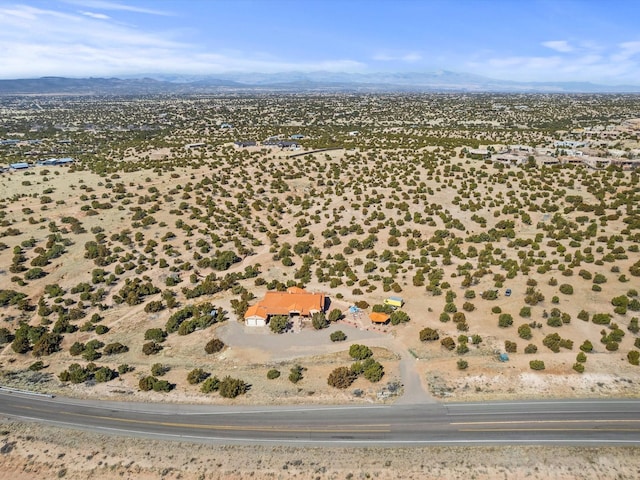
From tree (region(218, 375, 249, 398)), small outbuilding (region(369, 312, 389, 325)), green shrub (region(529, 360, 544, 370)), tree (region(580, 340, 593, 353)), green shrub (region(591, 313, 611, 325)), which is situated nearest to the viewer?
tree (region(218, 375, 249, 398))

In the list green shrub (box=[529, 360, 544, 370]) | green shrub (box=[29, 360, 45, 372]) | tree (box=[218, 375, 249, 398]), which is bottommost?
green shrub (box=[29, 360, 45, 372])

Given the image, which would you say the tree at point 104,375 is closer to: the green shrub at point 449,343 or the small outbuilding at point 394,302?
the small outbuilding at point 394,302

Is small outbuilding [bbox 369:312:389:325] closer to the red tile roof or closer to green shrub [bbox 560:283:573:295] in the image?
the red tile roof

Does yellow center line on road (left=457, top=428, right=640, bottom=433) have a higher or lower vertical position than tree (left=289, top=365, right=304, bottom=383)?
higher

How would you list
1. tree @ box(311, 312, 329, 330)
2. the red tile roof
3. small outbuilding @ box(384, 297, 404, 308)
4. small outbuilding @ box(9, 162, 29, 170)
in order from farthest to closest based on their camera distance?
small outbuilding @ box(9, 162, 29, 170) → small outbuilding @ box(384, 297, 404, 308) → the red tile roof → tree @ box(311, 312, 329, 330)

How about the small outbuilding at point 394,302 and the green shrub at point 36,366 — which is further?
the small outbuilding at point 394,302

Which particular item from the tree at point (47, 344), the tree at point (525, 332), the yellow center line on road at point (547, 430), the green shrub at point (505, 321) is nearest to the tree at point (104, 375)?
the tree at point (47, 344)

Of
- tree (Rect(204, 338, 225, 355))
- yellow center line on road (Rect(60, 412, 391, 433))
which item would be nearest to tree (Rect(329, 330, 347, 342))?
tree (Rect(204, 338, 225, 355))

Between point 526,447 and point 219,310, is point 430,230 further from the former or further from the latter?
point 526,447
